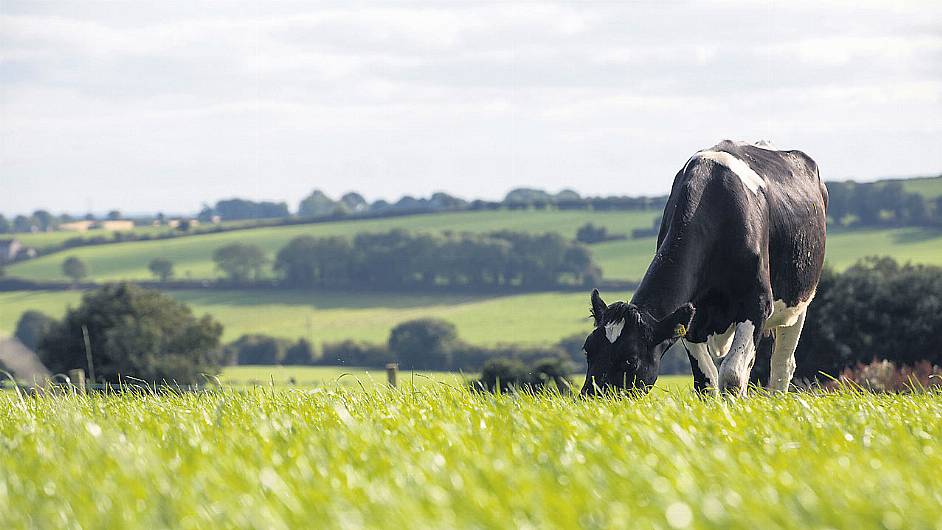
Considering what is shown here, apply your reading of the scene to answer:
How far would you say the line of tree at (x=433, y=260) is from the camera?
14088cm

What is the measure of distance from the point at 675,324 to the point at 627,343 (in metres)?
0.47

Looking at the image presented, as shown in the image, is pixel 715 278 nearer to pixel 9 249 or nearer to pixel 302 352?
pixel 302 352

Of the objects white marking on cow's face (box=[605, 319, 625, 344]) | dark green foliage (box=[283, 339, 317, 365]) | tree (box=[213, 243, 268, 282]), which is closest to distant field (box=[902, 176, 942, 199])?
dark green foliage (box=[283, 339, 317, 365])

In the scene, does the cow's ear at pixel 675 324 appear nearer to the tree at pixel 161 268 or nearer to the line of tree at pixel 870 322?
the line of tree at pixel 870 322

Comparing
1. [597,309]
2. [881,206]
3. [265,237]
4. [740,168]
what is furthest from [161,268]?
[597,309]

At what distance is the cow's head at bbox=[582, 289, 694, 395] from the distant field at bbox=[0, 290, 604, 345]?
98.8m

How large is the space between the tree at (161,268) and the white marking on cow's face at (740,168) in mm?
149674

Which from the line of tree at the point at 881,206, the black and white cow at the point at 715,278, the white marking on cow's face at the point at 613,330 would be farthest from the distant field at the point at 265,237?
the white marking on cow's face at the point at 613,330

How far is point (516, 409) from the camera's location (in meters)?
7.68

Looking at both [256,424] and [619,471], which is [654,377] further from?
[619,471]

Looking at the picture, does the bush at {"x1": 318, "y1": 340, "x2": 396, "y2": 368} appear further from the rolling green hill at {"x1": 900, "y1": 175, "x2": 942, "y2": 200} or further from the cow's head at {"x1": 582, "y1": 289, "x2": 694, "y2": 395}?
the cow's head at {"x1": 582, "y1": 289, "x2": 694, "y2": 395}

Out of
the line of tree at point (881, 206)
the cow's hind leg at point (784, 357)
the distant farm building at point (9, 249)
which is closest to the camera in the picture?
the cow's hind leg at point (784, 357)

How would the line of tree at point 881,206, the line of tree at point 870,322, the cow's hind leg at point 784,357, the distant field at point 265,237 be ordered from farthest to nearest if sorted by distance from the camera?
the distant field at point 265,237, the line of tree at point 881,206, the line of tree at point 870,322, the cow's hind leg at point 784,357

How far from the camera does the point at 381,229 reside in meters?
168
